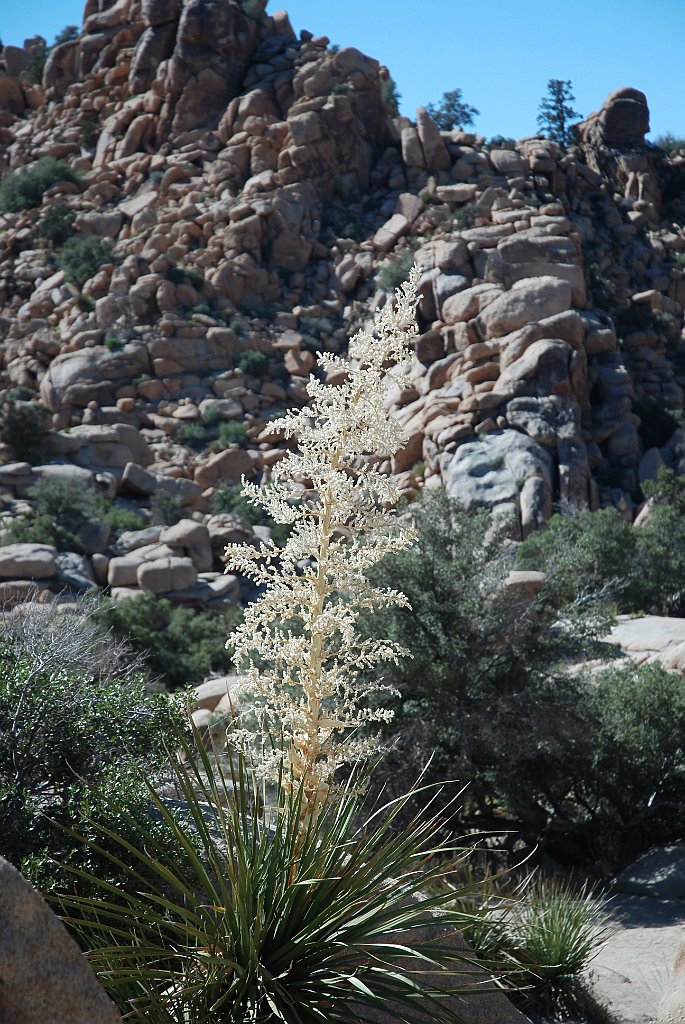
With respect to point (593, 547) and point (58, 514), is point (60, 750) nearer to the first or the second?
point (593, 547)

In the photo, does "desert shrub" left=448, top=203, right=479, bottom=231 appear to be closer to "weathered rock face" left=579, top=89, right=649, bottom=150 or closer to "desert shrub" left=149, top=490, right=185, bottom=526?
"weathered rock face" left=579, top=89, right=649, bottom=150

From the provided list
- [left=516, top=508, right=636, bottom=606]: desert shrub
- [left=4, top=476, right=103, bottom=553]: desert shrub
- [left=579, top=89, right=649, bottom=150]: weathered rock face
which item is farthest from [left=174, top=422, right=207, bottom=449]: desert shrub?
[left=579, top=89, right=649, bottom=150]: weathered rock face

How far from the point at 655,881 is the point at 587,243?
3668 centimetres

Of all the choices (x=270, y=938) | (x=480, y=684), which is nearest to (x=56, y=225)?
(x=480, y=684)

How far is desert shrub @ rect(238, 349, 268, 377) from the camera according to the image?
37.4m

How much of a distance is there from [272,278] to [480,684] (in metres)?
32.3

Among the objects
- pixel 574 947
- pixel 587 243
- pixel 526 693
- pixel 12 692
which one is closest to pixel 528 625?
A: pixel 526 693

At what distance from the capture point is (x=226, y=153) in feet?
145

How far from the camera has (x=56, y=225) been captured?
4319cm

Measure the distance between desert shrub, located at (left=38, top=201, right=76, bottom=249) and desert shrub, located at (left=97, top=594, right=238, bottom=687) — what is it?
25925 millimetres

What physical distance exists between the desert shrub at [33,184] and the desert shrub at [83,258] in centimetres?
621

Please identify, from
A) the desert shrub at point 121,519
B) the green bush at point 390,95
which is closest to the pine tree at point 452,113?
the green bush at point 390,95

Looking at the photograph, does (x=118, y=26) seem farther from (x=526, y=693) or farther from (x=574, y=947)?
(x=574, y=947)

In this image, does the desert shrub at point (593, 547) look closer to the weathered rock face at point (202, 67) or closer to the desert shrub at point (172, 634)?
the desert shrub at point (172, 634)
